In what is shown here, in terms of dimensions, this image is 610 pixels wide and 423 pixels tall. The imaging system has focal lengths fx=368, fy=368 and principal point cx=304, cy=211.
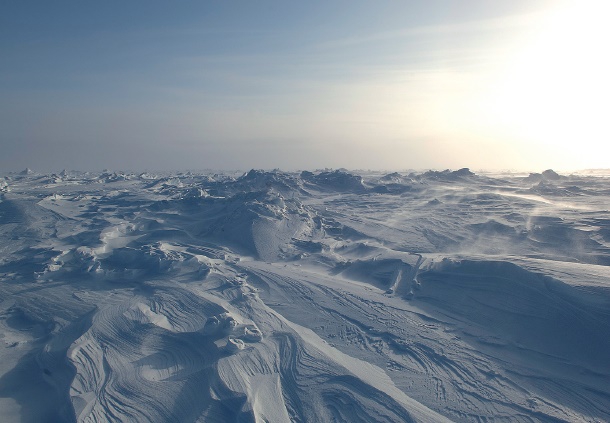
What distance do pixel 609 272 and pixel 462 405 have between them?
546 cm

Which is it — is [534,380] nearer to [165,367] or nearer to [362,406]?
[362,406]

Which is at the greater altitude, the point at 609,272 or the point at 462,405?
the point at 609,272

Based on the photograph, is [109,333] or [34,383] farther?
[109,333]

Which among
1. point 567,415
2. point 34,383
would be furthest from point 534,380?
point 34,383

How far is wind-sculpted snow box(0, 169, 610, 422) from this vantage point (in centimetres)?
583

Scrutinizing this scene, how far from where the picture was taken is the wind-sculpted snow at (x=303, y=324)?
5.83 meters

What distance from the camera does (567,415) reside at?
541 centimetres

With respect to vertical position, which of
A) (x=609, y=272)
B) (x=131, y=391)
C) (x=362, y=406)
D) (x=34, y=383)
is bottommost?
(x=34, y=383)

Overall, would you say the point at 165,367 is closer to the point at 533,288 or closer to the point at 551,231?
the point at 533,288

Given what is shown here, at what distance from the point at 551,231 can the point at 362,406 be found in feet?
43.8

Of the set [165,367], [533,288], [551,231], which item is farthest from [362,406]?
[551,231]

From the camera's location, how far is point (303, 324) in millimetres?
8297

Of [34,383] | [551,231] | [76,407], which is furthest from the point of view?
[551,231]

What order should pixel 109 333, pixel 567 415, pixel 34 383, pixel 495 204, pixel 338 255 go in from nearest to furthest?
pixel 567 415 < pixel 34 383 < pixel 109 333 < pixel 338 255 < pixel 495 204
